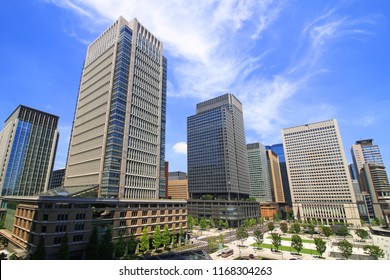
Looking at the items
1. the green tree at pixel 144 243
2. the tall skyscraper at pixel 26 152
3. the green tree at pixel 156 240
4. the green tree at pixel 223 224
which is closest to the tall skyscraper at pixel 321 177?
the green tree at pixel 223 224

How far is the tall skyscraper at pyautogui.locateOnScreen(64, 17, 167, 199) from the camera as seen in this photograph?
8575 centimetres

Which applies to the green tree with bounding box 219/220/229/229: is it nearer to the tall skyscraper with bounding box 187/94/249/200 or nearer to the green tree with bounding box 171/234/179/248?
the tall skyscraper with bounding box 187/94/249/200

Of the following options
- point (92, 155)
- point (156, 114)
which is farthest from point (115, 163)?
point (156, 114)

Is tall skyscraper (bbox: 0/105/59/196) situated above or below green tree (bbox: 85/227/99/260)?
above

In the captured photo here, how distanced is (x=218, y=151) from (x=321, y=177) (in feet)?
298

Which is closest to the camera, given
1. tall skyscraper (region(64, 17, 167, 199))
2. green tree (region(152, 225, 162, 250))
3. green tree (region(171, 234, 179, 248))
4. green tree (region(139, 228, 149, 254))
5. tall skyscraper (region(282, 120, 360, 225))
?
→ green tree (region(139, 228, 149, 254))

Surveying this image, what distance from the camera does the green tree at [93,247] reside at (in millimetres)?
56688

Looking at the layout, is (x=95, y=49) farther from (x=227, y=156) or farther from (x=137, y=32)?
(x=227, y=156)

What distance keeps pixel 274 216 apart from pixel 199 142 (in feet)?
307

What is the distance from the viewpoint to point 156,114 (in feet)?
347

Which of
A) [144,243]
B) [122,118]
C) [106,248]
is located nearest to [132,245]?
[144,243]

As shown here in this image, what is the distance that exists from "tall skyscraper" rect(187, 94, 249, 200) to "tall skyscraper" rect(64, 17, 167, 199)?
7296cm

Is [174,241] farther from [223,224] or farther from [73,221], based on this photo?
[223,224]

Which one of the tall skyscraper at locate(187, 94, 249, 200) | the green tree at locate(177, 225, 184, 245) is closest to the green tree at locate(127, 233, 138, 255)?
the green tree at locate(177, 225, 184, 245)
